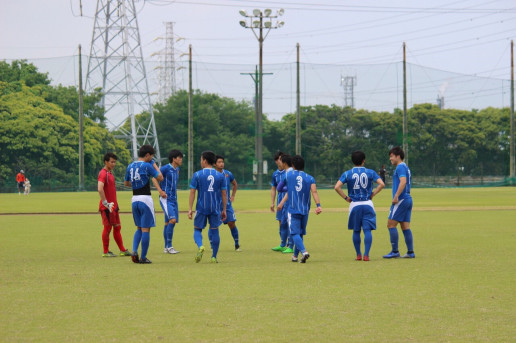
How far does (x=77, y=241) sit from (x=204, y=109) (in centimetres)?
6581

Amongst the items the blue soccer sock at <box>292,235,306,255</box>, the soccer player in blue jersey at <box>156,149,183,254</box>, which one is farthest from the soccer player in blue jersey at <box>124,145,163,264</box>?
the blue soccer sock at <box>292,235,306,255</box>

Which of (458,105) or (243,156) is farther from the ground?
(458,105)

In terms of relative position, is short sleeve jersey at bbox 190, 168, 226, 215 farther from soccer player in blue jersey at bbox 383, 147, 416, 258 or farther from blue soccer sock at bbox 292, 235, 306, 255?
soccer player in blue jersey at bbox 383, 147, 416, 258

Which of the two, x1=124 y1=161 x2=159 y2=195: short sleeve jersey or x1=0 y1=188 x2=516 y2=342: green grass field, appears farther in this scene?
x1=124 y1=161 x2=159 y2=195: short sleeve jersey

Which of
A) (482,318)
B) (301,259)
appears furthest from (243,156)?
(482,318)

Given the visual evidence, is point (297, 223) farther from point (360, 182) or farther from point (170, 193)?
point (170, 193)

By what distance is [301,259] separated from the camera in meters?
12.4

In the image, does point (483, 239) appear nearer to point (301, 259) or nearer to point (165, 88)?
point (301, 259)

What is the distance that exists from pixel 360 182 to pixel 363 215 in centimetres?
56

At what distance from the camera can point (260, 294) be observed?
9094 mm

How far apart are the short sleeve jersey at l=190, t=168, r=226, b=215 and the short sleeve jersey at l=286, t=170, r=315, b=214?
1175 millimetres

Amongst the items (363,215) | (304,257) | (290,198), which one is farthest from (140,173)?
(363,215)

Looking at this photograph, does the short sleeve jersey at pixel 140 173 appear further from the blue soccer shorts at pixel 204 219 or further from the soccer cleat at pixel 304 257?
the soccer cleat at pixel 304 257

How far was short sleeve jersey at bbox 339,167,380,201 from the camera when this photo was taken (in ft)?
41.1
